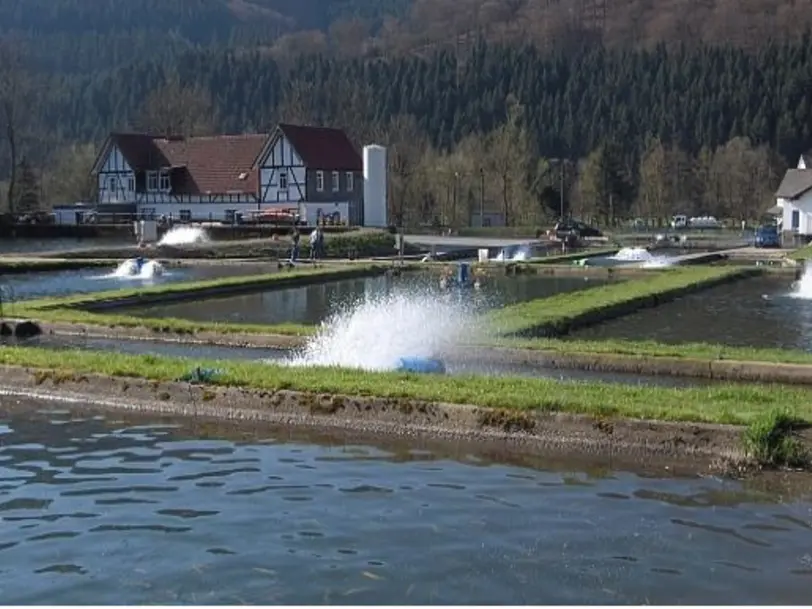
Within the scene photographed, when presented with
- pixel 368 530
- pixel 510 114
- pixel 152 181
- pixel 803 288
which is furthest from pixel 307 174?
pixel 368 530

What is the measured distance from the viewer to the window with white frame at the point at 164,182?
82.9 m

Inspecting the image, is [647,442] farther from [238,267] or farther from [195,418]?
[238,267]

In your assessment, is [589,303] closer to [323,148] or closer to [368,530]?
[368,530]

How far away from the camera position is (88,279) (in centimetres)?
3866

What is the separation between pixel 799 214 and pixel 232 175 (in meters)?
39.6

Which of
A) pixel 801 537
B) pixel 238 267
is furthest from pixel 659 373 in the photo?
pixel 238 267

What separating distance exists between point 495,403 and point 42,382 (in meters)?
Answer: 6.56

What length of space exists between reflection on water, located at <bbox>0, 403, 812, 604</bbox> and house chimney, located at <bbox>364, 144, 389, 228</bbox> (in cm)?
6842

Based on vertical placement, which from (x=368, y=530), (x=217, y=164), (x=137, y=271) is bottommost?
(x=368, y=530)

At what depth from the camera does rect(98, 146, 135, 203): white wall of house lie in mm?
84500

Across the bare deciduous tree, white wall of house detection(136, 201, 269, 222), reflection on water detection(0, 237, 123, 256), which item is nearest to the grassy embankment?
reflection on water detection(0, 237, 123, 256)

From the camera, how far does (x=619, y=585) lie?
26.2 ft

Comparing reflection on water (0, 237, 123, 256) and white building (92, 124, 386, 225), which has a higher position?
white building (92, 124, 386, 225)

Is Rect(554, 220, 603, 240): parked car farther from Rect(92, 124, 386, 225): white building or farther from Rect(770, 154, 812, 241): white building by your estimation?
Rect(92, 124, 386, 225): white building
